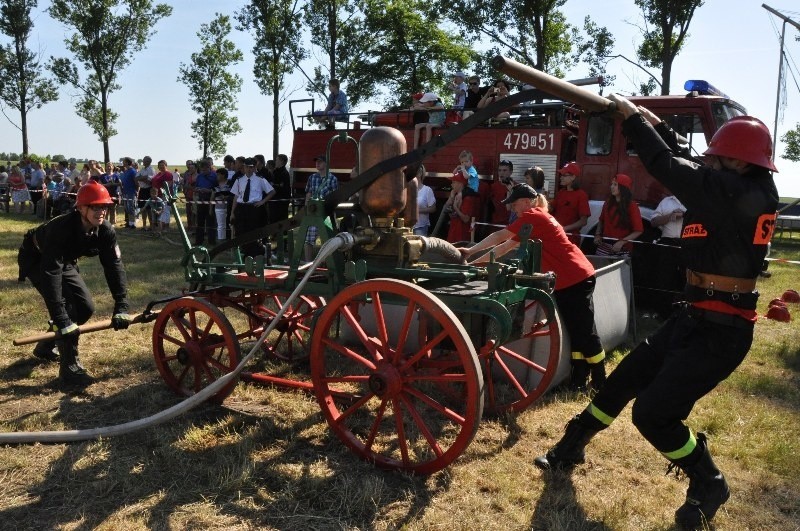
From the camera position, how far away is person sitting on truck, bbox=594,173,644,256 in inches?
276

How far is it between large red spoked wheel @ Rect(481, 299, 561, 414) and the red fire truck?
3.16 meters

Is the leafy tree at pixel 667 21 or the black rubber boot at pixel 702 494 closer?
the black rubber boot at pixel 702 494

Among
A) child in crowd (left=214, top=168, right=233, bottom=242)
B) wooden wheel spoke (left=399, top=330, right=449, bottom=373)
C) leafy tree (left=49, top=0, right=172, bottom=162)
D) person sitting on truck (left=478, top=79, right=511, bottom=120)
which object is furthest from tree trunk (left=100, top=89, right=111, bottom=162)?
wooden wheel spoke (left=399, top=330, right=449, bottom=373)

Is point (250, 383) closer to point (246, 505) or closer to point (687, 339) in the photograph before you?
point (246, 505)

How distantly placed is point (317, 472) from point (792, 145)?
35.5 meters

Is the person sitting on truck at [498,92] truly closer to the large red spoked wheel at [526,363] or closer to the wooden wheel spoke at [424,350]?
the large red spoked wheel at [526,363]

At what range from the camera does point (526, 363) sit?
4.55 meters

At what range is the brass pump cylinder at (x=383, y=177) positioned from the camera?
12.6 feet

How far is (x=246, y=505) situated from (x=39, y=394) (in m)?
2.39

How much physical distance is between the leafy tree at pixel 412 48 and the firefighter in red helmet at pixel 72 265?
21.7 metres

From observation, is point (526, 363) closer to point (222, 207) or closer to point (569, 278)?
point (569, 278)

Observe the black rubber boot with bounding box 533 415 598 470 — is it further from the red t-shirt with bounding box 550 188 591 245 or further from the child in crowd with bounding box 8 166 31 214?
the child in crowd with bounding box 8 166 31 214

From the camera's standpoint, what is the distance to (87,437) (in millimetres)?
3867

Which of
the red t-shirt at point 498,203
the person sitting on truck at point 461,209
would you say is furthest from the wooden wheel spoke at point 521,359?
the red t-shirt at point 498,203
